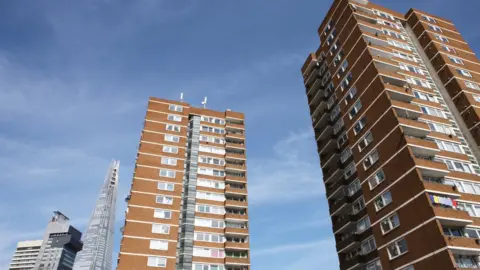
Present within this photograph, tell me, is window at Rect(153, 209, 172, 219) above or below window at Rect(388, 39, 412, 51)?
below

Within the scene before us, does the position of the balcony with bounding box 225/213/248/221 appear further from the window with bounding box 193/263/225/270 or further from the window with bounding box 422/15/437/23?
the window with bounding box 422/15/437/23

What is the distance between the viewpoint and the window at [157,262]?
2215 inches

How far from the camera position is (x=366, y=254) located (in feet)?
147

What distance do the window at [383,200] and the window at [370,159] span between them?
185 inches

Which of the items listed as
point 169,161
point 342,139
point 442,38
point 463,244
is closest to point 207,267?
point 169,161

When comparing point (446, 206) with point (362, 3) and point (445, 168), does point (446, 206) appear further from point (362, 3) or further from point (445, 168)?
point (362, 3)

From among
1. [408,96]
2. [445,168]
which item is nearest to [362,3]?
[408,96]

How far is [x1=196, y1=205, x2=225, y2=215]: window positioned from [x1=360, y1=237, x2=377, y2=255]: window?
30.2m

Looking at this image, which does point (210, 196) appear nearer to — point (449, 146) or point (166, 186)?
point (166, 186)

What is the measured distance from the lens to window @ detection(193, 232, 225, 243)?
64.7 meters

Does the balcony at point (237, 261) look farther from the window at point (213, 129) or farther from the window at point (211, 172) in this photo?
the window at point (213, 129)

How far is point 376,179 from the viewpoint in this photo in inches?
1736

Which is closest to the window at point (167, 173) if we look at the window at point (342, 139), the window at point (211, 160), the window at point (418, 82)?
the window at point (211, 160)

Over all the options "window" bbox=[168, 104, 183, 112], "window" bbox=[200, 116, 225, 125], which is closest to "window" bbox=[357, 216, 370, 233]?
"window" bbox=[200, 116, 225, 125]
